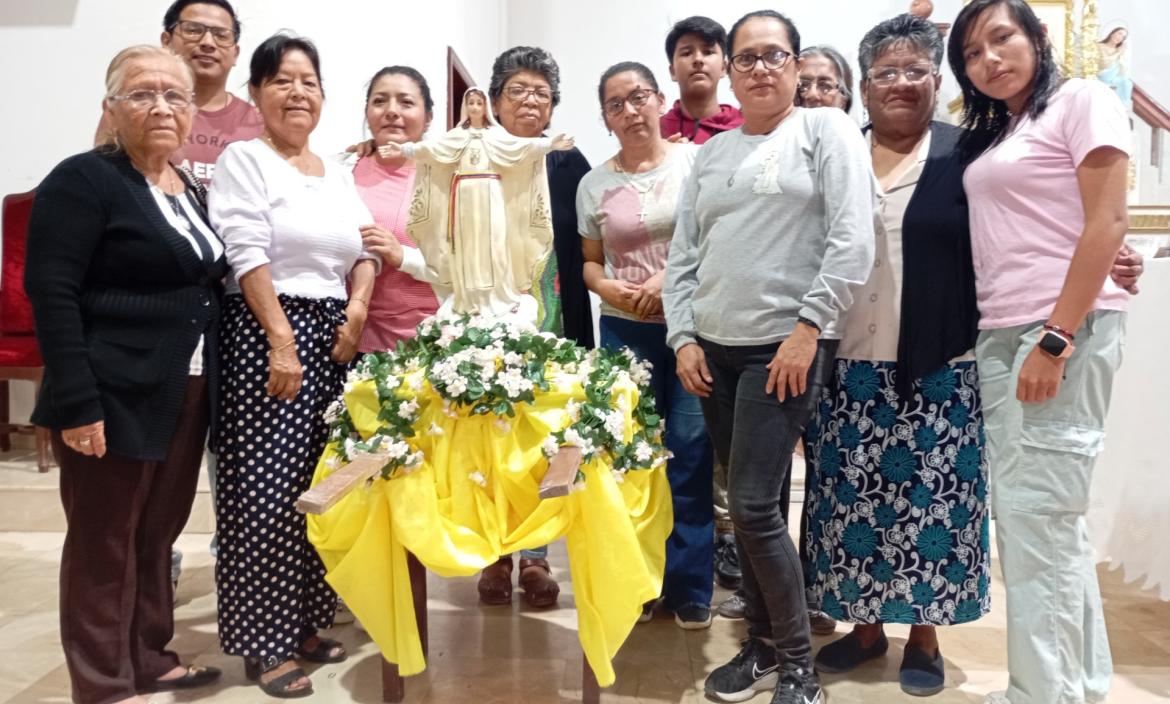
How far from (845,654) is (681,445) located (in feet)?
2.38

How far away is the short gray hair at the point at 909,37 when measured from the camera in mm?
1980

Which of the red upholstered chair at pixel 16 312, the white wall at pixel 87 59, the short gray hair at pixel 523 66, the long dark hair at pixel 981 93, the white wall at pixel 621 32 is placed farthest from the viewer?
the white wall at pixel 621 32

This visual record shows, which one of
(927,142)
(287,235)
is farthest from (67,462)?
(927,142)

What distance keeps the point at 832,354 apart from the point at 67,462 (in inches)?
70.4

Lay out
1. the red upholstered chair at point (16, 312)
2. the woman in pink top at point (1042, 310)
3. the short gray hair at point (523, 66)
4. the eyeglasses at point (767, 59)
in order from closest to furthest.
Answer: the woman in pink top at point (1042, 310) < the eyeglasses at point (767, 59) < the short gray hair at point (523, 66) < the red upholstered chair at point (16, 312)

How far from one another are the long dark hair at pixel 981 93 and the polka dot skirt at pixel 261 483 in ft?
5.48

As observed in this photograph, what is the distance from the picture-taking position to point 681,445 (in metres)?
→ 2.47

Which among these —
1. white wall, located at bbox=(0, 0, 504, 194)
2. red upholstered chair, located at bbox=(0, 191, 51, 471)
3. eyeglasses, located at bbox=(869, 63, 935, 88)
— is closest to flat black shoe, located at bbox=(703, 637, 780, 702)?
eyeglasses, located at bbox=(869, 63, 935, 88)

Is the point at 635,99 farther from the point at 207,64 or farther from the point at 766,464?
the point at 207,64

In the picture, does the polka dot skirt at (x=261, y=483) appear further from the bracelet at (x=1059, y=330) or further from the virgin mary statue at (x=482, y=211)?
the bracelet at (x=1059, y=330)

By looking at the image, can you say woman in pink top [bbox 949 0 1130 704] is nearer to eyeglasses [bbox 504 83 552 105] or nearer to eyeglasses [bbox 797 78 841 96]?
eyeglasses [bbox 797 78 841 96]

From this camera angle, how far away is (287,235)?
2102mm

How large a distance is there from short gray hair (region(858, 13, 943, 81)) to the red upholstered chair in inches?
147

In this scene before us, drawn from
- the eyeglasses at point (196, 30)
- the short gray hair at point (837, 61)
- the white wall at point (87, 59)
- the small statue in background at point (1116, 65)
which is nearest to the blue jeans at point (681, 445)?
the short gray hair at point (837, 61)
